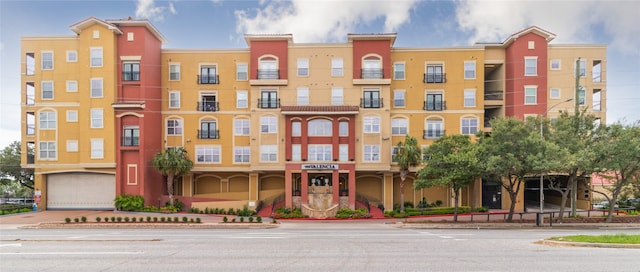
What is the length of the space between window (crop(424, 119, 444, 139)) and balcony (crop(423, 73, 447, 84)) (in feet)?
13.2

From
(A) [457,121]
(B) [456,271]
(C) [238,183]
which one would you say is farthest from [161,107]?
(B) [456,271]

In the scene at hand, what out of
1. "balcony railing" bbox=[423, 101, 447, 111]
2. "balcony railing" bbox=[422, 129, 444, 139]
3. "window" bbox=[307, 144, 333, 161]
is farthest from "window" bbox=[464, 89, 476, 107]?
"window" bbox=[307, 144, 333, 161]

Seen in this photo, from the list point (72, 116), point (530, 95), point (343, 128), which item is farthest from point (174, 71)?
point (530, 95)

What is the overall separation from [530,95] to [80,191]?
45746mm

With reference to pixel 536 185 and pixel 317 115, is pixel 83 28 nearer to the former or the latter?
pixel 317 115

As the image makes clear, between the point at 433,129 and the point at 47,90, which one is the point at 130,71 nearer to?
the point at 47,90

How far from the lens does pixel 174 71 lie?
1484 inches

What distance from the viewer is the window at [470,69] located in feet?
122

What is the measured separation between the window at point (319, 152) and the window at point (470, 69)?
15.9 metres

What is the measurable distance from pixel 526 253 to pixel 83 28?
39610mm

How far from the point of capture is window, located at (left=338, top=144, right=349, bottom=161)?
3572 cm

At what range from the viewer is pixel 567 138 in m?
25.4

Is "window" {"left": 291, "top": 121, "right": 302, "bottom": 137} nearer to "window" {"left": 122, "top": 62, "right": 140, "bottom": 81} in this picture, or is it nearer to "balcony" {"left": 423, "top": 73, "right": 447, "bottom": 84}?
"balcony" {"left": 423, "top": 73, "right": 447, "bottom": 84}

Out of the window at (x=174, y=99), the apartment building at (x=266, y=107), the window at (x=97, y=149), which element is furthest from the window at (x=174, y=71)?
the window at (x=97, y=149)
